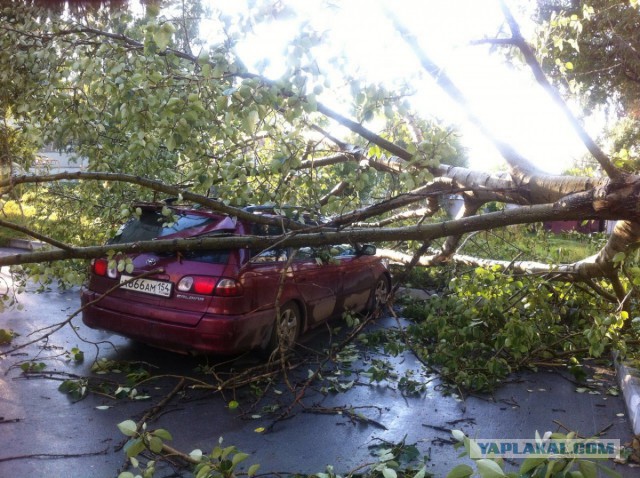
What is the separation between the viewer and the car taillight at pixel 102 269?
586cm

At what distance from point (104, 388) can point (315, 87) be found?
331 cm

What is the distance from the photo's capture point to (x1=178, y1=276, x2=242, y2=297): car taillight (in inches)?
211

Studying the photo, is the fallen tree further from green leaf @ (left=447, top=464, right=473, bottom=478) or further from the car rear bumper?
green leaf @ (left=447, top=464, right=473, bottom=478)

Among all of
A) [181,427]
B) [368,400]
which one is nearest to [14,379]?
[181,427]

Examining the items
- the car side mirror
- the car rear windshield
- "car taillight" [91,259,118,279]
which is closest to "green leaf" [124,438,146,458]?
the car rear windshield

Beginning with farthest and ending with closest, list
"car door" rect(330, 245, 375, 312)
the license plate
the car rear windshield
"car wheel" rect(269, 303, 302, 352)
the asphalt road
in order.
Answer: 1. "car door" rect(330, 245, 375, 312)
2. "car wheel" rect(269, 303, 302, 352)
3. the car rear windshield
4. the license plate
5. the asphalt road

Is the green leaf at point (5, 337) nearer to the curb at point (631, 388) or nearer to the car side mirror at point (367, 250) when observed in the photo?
the car side mirror at point (367, 250)

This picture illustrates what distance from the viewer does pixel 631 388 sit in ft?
16.9

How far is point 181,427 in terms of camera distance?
4.38 m

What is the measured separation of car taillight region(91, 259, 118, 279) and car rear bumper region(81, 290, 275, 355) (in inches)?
11.2

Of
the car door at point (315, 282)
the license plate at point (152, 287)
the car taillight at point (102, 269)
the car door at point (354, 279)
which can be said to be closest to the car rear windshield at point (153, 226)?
the car taillight at point (102, 269)

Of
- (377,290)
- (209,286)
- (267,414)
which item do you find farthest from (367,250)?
(267,414)

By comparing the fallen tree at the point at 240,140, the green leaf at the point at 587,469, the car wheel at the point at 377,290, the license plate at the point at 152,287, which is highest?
the fallen tree at the point at 240,140

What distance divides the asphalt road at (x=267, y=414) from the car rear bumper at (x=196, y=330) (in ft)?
0.98
